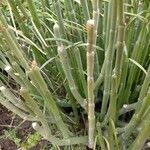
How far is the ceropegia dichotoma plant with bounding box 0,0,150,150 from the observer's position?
0.98 metres

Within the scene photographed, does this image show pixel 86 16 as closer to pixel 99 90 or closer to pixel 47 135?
pixel 99 90

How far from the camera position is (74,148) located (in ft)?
4.30

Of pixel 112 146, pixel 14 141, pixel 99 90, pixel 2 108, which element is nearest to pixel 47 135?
pixel 112 146

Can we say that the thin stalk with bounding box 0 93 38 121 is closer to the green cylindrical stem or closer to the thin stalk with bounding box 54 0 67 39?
the green cylindrical stem

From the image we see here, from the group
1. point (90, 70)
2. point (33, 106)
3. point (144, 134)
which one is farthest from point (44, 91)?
point (144, 134)

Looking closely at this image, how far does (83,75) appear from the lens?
1.11 meters

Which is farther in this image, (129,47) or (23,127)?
(23,127)

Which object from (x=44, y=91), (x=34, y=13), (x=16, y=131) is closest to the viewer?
(x=44, y=91)

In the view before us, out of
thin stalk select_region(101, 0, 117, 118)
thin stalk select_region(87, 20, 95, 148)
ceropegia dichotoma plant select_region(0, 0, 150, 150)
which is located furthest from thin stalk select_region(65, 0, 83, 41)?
thin stalk select_region(87, 20, 95, 148)

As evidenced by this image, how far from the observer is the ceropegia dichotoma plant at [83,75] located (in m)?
0.98

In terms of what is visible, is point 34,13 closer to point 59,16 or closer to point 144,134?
point 59,16

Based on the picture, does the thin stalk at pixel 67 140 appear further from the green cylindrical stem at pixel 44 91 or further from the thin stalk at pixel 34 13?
the thin stalk at pixel 34 13

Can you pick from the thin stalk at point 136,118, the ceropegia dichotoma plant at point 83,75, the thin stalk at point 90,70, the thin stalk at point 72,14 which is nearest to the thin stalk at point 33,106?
the ceropegia dichotoma plant at point 83,75

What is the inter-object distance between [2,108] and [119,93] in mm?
624
